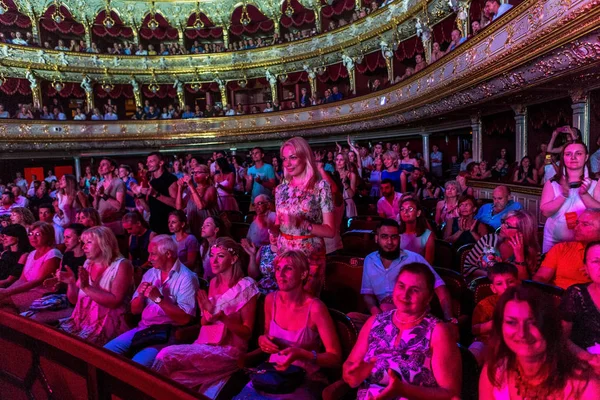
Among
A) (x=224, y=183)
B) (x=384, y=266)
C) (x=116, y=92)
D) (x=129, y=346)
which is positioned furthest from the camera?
(x=116, y=92)

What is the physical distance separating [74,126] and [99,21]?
6.13 metres

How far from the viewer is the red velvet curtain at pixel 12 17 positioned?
59.6 ft

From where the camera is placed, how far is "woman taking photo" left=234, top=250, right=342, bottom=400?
211 cm

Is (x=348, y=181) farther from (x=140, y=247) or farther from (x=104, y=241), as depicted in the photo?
(x=104, y=241)

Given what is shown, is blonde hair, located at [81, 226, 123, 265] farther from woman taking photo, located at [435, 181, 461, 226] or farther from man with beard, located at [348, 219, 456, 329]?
woman taking photo, located at [435, 181, 461, 226]

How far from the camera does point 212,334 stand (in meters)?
2.57

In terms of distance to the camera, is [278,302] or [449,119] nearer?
[278,302]

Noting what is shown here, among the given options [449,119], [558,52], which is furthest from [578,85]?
[449,119]

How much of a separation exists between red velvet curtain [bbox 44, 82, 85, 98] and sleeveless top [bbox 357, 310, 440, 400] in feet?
72.9

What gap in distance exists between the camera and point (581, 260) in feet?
7.98

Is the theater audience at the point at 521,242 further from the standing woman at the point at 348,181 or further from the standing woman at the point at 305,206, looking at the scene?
the standing woman at the point at 348,181

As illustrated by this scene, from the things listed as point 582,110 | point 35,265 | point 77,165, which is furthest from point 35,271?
point 77,165

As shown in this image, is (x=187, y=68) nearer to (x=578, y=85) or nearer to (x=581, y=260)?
(x=578, y=85)

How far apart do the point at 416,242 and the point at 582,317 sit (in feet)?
5.22
